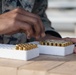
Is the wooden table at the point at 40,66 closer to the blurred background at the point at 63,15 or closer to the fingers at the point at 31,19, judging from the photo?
the fingers at the point at 31,19

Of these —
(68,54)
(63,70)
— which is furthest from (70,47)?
(63,70)

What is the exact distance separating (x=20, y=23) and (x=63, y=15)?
127 inches

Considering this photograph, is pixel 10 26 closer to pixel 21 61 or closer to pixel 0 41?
pixel 21 61

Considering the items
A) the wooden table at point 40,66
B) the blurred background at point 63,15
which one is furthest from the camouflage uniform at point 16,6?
the blurred background at point 63,15

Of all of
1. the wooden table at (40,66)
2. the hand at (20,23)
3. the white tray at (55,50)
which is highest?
the hand at (20,23)

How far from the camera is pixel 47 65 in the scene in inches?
37.4

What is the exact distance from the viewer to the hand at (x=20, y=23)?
1038 mm

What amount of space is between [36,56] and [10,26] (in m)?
0.12

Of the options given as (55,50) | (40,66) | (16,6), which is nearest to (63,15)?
(16,6)

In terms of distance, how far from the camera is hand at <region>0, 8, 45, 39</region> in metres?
1.04

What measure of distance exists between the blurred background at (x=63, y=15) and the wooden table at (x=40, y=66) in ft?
10.4

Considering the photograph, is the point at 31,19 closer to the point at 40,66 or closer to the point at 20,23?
the point at 20,23

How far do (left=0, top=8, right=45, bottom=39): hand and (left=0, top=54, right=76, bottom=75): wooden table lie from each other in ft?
0.29

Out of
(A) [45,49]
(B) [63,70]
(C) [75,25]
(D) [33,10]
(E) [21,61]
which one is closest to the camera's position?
(B) [63,70]
